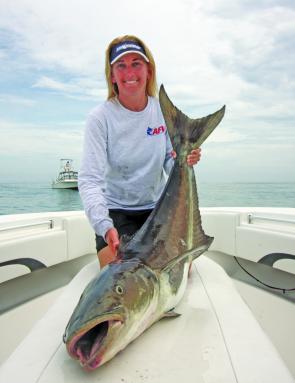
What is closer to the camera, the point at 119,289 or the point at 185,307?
the point at 119,289

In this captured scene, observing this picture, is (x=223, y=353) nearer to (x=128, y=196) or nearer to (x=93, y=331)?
(x=93, y=331)

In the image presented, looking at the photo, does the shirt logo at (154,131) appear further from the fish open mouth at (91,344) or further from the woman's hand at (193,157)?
the fish open mouth at (91,344)

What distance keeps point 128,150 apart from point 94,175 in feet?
1.33

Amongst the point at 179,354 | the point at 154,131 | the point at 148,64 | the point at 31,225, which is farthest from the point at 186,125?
the point at 31,225

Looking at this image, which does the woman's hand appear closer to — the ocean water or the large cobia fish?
the large cobia fish

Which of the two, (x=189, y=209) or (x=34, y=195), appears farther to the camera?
(x=34, y=195)

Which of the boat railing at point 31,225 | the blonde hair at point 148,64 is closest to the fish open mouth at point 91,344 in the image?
the boat railing at point 31,225

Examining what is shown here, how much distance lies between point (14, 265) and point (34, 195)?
672 inches

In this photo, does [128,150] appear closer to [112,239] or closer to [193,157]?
[193,157]

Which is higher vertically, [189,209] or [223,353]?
[189,209]

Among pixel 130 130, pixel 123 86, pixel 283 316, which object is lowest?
pixel 283 316

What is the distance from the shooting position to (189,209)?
2.27 metres

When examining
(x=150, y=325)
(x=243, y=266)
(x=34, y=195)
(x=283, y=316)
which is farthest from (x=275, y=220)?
(x=34, y=195)

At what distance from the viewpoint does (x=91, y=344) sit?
52.2 inches
